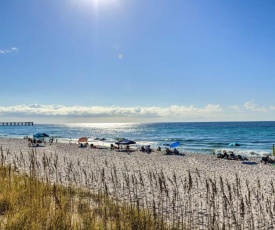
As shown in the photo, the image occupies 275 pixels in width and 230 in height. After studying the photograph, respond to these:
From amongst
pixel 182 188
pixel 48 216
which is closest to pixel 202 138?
pixel 182 188

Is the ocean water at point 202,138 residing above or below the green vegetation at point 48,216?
below

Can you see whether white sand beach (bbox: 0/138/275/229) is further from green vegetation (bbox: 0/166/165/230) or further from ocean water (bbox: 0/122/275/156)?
ocean water (bbox: 0/122/275/156)

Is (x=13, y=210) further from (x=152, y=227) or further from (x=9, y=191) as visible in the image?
(x=152, y=227)

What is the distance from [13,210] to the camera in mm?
5305

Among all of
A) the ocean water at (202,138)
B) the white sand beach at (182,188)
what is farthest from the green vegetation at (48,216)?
the ocean water at (202,138)

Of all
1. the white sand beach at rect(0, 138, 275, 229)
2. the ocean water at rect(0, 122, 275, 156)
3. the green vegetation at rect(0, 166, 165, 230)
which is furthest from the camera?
the ocean water at rect(0, 122, 275, 156)

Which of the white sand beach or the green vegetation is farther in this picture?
the white sand beach

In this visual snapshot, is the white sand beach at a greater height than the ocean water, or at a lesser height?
greater

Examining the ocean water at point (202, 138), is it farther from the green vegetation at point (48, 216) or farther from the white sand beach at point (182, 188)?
the green vegetation at point (48, 216)

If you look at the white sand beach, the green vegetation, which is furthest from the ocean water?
the green vegetation

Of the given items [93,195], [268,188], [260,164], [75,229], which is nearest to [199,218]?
[93,195]

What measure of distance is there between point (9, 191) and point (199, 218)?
5225 millimetres

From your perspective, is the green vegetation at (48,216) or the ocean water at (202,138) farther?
the ocean water at (202,138)

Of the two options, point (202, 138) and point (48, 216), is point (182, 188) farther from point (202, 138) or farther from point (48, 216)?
point (202, 138)
